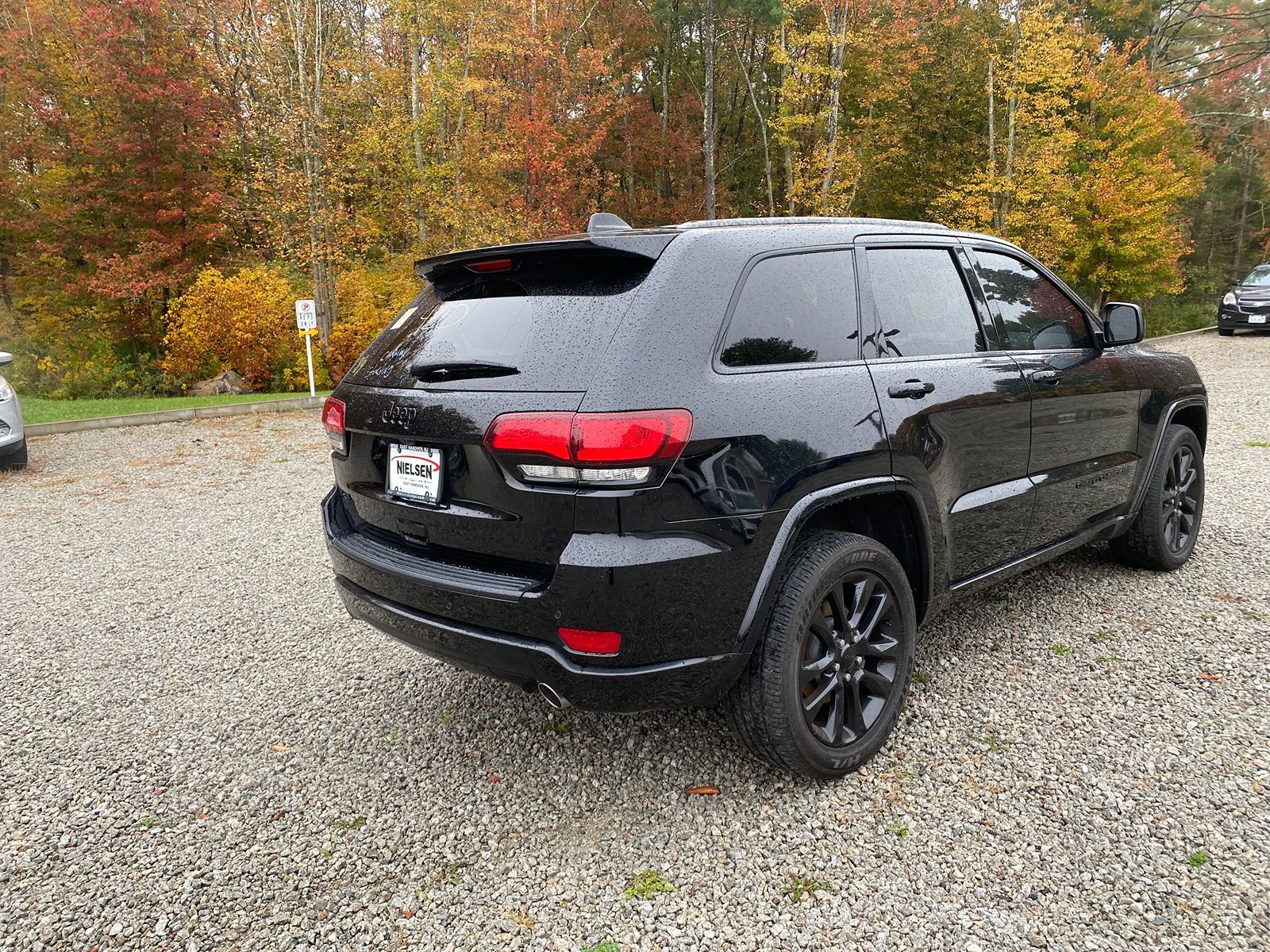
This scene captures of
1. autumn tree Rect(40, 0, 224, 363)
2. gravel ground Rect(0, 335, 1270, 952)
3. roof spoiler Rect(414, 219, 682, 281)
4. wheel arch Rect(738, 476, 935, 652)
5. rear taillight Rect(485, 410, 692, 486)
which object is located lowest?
gravel ground Rect(0, 335, 1270, 952)

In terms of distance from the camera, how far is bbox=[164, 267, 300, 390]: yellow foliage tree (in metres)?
15.1

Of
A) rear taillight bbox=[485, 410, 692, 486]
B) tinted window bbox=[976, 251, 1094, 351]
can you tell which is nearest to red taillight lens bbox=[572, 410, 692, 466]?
rear taillight bbox=[485, 410, 692, 486]

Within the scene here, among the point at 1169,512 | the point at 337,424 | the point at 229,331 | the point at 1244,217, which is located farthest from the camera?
the point at 1244,217

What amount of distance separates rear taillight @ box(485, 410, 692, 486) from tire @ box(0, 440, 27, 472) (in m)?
8.47

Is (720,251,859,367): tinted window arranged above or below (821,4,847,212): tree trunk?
below

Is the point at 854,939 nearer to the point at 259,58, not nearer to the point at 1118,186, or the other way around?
the point at 259,58

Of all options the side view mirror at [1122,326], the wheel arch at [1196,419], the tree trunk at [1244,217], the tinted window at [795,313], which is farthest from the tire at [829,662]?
the tree trunk at [1244,217]

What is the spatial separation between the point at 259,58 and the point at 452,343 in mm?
21294

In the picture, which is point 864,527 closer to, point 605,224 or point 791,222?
point 791,222

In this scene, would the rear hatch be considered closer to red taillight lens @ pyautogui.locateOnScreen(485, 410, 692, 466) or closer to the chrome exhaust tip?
red taillight lens @ pyautogui.locateOnScreen(485, 410, 692, 466)

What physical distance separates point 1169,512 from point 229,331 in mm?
15725

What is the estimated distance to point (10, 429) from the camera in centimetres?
789

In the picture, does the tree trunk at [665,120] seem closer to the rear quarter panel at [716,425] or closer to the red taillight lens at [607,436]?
the rear quarter panel at [716,425]

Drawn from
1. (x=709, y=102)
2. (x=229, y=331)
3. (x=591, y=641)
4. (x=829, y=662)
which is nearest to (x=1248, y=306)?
(x=709, y=102)
